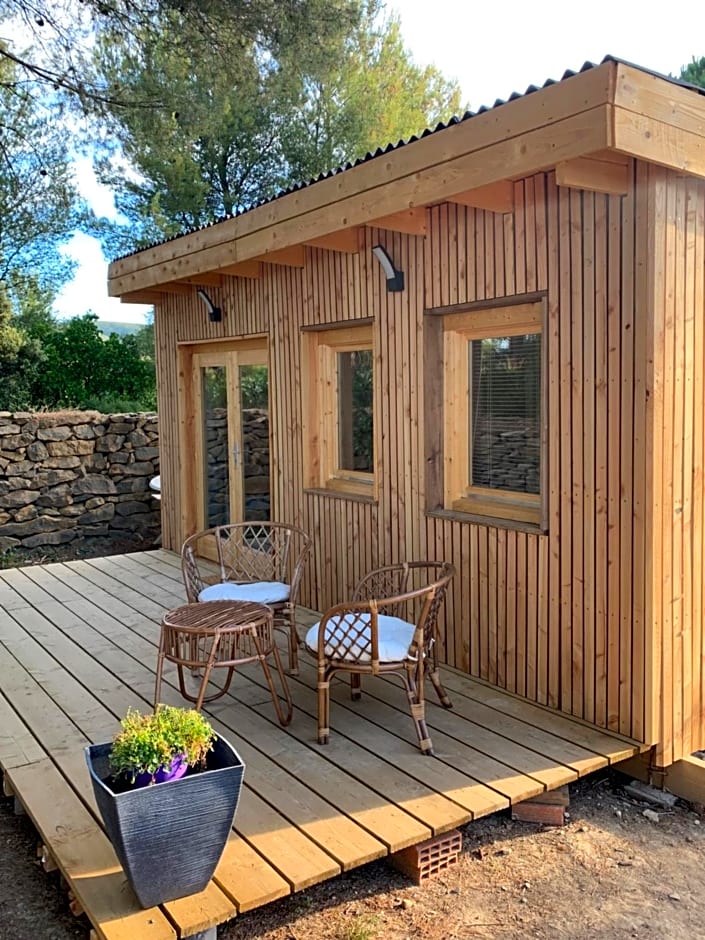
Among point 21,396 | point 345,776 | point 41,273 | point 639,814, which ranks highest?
point 41,273

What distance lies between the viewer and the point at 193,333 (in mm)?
6844

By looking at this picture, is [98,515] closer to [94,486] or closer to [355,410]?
[94,486]

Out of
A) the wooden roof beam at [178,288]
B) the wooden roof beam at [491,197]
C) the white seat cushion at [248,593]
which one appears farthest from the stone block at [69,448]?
the wooden roof beam at [491,197]

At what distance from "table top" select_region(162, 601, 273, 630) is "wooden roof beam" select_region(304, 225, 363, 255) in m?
1.92

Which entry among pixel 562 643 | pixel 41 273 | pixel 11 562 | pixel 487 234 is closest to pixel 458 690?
pixel 562 643

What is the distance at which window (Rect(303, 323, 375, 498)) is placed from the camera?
16.4 feet

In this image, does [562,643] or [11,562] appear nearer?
[562,643]

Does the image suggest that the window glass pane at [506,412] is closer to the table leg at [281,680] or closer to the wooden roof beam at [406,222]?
the wooden roof beam at [406,222]

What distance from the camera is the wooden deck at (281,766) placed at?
2.51 m

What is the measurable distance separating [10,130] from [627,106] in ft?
22.8

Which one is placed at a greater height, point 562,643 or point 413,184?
point 413,184

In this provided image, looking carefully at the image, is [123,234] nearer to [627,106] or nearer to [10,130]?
[10,130]

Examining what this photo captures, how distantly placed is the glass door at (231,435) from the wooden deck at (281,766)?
→ 171 cm

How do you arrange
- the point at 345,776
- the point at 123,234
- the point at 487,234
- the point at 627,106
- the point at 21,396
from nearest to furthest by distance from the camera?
the point at 627,106 < the point at 345,776 < the point at 487,234 < the point at 21,396 < the point at 123,234
